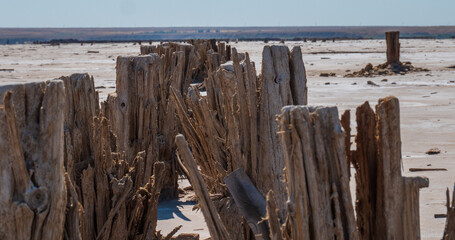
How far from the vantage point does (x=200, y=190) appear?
138 inches

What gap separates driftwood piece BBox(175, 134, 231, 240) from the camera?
11.3 ft

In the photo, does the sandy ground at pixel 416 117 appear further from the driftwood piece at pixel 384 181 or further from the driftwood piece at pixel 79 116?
the driftwood piece at pixel 384 181

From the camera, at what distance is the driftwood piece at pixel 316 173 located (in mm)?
2787

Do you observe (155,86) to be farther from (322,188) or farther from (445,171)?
(322,188)

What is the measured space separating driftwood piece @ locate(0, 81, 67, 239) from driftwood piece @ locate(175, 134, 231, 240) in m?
0.71

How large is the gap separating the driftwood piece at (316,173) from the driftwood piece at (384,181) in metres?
0.25

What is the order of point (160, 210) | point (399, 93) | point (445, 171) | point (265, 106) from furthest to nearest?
1. point (399, 93)
2. point (445, 171)
3. point (160, 210)
4. point (265, 106)

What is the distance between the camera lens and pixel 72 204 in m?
3.30

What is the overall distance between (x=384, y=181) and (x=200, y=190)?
0.89 m

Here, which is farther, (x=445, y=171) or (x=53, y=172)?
(x=445, y=171)

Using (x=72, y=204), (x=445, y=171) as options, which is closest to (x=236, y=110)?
(x=72, y=204)

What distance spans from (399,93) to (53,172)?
47.4 feet

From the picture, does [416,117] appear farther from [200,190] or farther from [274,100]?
[200,190]

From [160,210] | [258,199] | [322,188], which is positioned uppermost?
[322,188]
